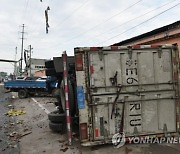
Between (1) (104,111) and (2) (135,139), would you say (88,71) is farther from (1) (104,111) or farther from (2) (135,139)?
(2) (135,139)

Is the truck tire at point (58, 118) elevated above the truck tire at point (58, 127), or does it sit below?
above

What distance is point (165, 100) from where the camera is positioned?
656 cm

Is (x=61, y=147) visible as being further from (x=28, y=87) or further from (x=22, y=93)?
(x=22, y=93)

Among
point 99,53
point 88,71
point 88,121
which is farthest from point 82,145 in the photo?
point 99,53

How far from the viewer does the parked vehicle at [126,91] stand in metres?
6.32

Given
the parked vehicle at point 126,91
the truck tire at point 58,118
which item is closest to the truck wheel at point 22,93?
the truck tire at point 58,118

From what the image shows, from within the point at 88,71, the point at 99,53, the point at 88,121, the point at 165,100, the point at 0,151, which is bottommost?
the point at 0,151

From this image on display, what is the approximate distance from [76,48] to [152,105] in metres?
2.34

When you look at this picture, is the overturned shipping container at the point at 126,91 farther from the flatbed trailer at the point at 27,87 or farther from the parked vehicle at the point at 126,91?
the flatbed trailer at the point at 27,87

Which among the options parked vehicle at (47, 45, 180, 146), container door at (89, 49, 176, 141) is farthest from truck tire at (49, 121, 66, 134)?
container door at (89, 49, 176, 141)

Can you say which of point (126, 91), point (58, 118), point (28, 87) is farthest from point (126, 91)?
point (28, 87)

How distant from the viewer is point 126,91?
6.42m

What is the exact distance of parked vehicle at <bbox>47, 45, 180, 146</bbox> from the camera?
6.32m

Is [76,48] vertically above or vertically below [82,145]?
above
